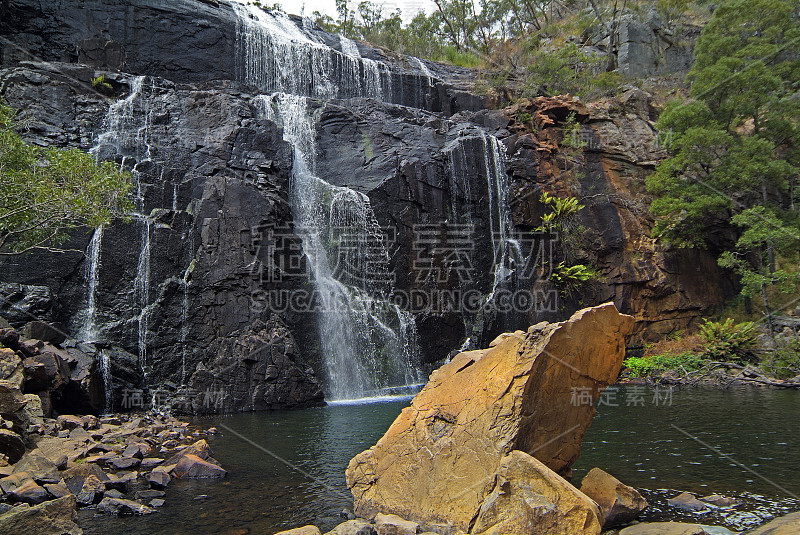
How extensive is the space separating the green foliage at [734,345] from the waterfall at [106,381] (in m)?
19.8

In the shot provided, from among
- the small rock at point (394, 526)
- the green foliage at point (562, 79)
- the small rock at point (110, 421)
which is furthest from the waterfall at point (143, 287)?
the green foliage at point (562, 79)

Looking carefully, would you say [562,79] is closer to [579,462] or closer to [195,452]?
[579,462]

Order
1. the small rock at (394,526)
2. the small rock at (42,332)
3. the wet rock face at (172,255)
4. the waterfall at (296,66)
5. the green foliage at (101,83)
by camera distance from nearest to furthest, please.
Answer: the small rock at (394,526)
the small rock at (42,332)
the wet rock face at (172,255)
the green foliage at (101,83)
the waterfall at (296,66)

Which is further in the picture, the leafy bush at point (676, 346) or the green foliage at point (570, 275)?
the green foliage at point (570, 275)

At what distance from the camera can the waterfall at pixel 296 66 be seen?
85.0 feet

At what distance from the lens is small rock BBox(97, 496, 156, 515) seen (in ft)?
21.9

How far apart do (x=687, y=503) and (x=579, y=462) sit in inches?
83.1

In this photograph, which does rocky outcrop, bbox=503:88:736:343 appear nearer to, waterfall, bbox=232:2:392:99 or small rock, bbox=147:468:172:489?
waterfall, bbox=232:2:392:99

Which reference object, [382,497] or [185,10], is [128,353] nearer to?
[382,497]

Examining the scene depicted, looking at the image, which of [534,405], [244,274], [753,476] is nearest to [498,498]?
[534,405]

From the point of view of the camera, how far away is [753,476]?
7645 millimetres

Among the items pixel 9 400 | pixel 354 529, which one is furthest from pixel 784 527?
pixel 9 400

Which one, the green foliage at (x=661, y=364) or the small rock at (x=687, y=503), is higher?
the green foliage at (x=661, y=364)

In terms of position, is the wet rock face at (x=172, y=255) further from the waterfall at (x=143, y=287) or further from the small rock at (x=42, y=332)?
the small rock at (x=42, y=332)
